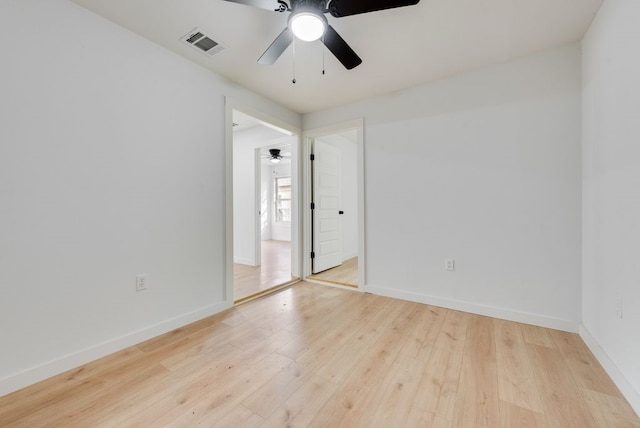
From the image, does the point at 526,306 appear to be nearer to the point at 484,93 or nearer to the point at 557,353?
the point at 557,353

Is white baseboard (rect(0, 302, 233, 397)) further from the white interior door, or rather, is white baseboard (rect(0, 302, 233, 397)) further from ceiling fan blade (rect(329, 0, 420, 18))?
ceiling fan blade (rect(329, 0, 420, 18))

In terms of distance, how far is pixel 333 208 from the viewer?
4375mm

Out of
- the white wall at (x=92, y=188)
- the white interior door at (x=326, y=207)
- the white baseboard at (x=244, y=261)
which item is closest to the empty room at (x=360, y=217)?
the white wall at (x=92, y=188)

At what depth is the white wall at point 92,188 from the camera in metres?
1.48

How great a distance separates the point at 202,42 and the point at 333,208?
2899 mm

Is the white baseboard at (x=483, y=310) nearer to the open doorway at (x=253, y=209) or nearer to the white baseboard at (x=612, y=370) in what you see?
the white baseboard at (x=612, y=370)

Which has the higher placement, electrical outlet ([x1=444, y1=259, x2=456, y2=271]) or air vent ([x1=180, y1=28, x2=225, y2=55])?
air vent ([x1=180, y1=28, x2=225, y2=55])

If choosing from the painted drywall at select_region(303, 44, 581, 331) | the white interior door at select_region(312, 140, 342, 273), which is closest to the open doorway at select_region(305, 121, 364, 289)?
the white interior door at select_region(312, 140, 342, 273)

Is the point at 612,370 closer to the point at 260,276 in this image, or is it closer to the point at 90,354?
the point at 90,354

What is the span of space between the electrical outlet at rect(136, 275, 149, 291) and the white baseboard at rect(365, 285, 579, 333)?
2.30 meters

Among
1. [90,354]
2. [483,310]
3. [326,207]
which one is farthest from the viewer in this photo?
[326,207]

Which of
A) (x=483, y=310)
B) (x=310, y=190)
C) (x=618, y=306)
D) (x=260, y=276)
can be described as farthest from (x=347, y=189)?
(x=618, y=306)

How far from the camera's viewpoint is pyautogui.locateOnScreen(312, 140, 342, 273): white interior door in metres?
3.86

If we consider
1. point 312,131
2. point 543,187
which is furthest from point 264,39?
point 543,187
